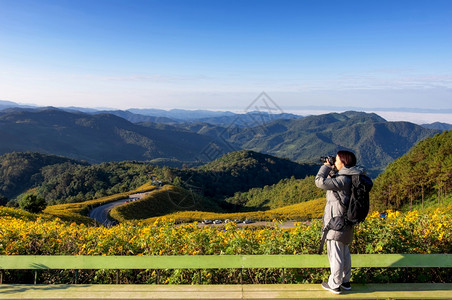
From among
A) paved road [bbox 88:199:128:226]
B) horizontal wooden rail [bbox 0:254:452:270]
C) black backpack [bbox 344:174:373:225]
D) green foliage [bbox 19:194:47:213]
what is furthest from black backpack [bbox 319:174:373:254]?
paved road [bbox 88:199:128:226]

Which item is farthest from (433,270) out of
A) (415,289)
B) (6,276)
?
(6,276)

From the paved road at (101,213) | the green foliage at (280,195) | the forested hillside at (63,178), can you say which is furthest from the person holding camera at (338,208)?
the green foliage at (280,195)

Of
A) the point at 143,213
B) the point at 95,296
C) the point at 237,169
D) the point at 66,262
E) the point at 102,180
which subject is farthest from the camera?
the point at 237,169

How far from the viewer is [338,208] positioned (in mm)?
4312

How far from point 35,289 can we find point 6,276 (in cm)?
90

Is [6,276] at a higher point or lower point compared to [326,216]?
lower

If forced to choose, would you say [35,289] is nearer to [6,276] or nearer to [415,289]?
[6,276]

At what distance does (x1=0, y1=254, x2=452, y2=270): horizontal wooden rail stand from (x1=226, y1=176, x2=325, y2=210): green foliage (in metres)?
92.5

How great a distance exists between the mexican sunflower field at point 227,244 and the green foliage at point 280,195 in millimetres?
91710

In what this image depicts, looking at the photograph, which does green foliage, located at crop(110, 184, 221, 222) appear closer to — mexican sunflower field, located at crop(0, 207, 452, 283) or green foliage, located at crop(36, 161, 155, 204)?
green foliage, located at crop(36, 161, 155, 204)

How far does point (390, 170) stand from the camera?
56.0 meters

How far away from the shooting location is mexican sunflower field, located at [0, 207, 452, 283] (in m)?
4.92

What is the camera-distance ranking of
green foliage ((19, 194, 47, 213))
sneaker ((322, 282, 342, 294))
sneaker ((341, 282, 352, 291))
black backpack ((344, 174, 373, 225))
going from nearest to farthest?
black backpack ((344, 174, 373, 225)) → sneaker ((322, 282, 342, 294)) → sneaker ((341, 282, 352, 291)) → green foliage ((19, 194, 47, 213))

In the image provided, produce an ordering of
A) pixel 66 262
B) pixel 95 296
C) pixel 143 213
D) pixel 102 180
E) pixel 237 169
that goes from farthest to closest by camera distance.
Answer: pixel 237 169, pixel 102 180, pixel 143 213, pixel 66 262, pixel 95 296
